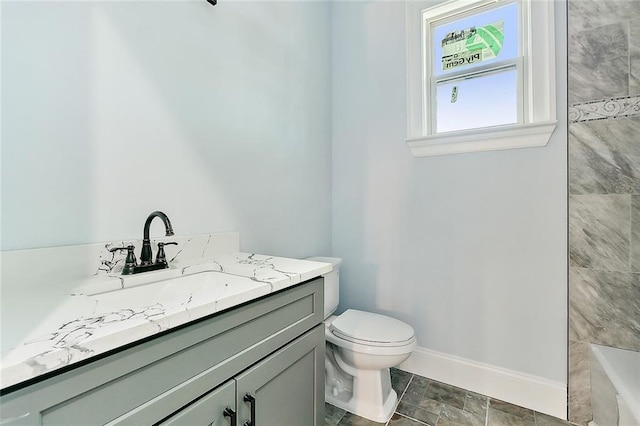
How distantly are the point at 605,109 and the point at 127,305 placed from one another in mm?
2253

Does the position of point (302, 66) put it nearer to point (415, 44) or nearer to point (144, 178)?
point (415, 44)

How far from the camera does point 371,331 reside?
157 cm

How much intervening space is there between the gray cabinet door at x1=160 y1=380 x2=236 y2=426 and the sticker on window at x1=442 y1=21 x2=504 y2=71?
218 centimetres

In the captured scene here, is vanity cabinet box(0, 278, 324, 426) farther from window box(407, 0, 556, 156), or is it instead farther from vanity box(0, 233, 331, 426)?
window box(407, 0, 556, 156)

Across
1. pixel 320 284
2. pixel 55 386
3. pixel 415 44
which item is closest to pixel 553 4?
pixel 415 44

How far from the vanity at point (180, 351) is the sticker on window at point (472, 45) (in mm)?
1734

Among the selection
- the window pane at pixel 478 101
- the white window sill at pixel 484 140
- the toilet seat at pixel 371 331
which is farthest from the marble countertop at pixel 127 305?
the window pane at pixel 478 101

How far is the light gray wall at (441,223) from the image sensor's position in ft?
5.25

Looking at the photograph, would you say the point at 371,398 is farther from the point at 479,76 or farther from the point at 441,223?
the point at 479,76

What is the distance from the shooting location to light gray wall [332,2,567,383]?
160 centimetres

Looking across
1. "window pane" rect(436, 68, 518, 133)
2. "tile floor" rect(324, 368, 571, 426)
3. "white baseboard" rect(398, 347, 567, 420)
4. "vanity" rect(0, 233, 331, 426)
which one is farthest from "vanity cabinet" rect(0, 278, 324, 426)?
"window pane" rect(436, 68, 518, 133)

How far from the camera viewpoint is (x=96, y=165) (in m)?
1.01

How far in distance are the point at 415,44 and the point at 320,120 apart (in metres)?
0.82

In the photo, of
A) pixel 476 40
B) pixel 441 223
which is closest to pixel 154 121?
pixel 441 223
